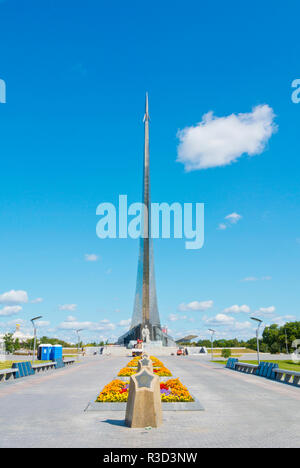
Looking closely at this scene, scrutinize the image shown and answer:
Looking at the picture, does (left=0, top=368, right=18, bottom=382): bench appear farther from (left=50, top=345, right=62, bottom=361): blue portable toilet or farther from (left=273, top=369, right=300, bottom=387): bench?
(left=50, top=345, right=62, bottom=361): blue portable toilet

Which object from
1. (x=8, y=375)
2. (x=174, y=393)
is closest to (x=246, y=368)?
(x=8, y=375)

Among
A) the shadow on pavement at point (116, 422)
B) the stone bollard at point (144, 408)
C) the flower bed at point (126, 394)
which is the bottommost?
the flower bed at point (126, 394)

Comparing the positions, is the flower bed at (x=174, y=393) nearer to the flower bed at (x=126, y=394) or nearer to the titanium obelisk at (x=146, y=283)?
the flower bed at (x=126, y=394)

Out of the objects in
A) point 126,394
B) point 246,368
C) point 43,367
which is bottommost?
point 43,367

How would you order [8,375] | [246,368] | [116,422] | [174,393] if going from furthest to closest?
[246,368]
[8,375]
[174,393]
[116,422]

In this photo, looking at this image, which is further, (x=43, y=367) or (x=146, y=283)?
(x=146, y=283)

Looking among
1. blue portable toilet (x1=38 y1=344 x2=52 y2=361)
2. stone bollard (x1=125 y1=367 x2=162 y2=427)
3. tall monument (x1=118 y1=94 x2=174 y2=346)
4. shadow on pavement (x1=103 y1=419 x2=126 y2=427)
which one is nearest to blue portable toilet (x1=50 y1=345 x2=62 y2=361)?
blue portable toilet (x1=38 y1=344 x2=52 y2=361)

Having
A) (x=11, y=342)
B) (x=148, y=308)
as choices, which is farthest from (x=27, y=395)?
(x=11, y=342)

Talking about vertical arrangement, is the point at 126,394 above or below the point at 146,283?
below

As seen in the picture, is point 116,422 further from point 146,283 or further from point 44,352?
point 146,283

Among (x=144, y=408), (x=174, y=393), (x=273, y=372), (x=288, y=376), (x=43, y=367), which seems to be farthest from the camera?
(x=43, y=367)


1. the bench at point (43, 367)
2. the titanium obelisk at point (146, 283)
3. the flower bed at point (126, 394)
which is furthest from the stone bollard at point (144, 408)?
the titanium obelisk at point (146, 283)

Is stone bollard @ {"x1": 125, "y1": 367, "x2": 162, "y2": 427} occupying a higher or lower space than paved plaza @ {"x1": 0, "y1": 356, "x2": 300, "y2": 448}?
higher

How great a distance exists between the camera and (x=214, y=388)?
754 inches
